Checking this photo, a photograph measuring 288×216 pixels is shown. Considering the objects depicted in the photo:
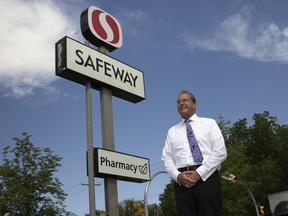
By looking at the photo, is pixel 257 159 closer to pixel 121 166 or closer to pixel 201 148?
pixel 121 166

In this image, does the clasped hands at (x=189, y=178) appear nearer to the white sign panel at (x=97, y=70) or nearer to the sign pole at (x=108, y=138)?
the sign pole at (x=108, y=138)

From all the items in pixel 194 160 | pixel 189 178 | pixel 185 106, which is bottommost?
pixel 189 178

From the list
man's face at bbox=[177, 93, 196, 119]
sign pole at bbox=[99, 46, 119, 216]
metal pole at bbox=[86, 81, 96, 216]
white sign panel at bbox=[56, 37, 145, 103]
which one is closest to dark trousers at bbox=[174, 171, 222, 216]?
man's face at bbox=[177, 93, 196, 119]

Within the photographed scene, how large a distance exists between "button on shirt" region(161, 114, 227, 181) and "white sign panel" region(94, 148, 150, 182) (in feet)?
13.8

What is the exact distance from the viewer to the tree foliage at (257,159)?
31.9 m

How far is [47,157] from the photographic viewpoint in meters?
25.3

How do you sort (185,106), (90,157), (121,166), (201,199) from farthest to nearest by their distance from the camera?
(121,166) → (90,157) → (185,106) → (201,199)

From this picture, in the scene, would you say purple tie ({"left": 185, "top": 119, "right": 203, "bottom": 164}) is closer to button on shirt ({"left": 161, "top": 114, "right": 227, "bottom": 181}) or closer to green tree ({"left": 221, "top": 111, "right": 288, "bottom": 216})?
button on shirt ({"left": 161, "top": 114, "right": 227, "bottom": 181})

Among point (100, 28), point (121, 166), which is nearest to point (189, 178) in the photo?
point (121, 166)

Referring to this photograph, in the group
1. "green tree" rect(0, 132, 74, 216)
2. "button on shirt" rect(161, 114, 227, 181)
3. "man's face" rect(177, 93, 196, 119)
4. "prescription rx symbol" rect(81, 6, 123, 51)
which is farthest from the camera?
"green tree" rect(0, 132, 74, 216)

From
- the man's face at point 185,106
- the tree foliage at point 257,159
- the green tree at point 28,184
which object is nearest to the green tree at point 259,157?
the tree foliage at point 257,159

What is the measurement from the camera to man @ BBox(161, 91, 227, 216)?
362cm

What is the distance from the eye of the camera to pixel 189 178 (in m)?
3.62

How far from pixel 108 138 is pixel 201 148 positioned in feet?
18.4
